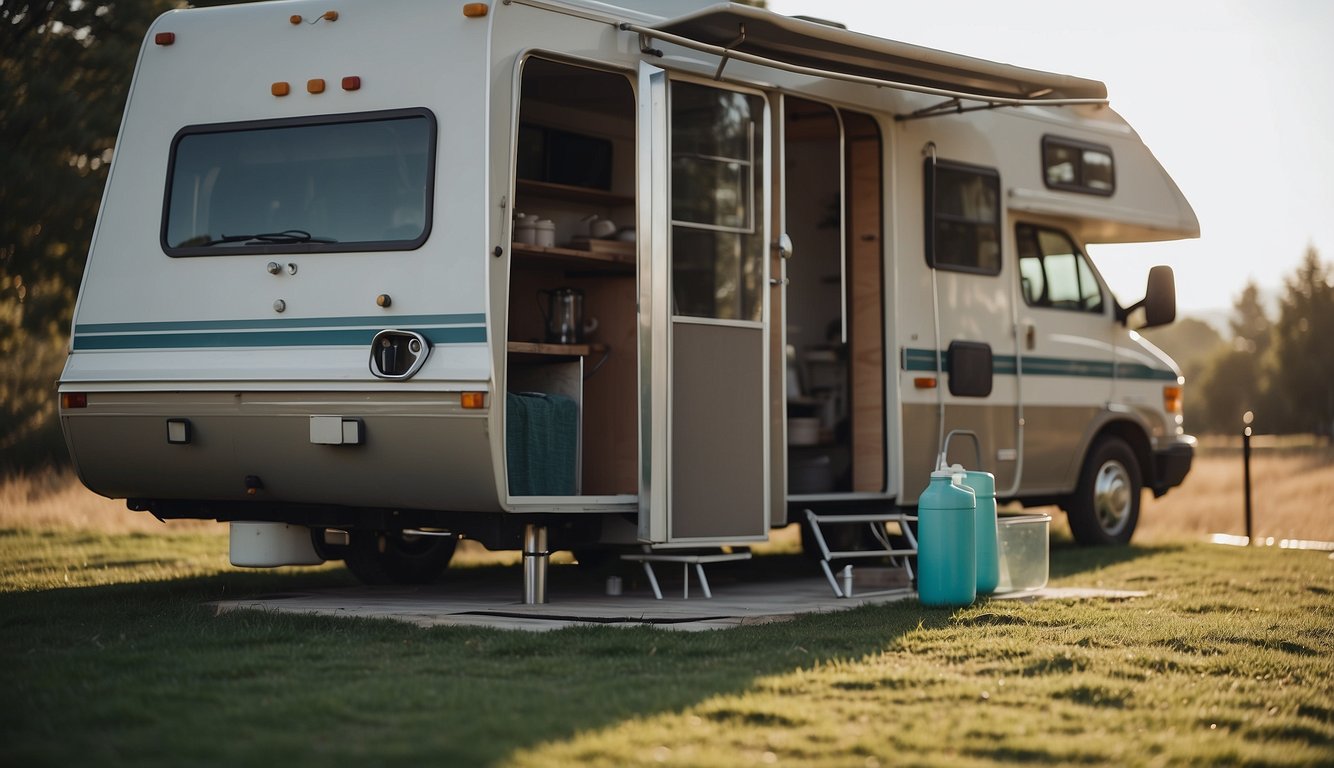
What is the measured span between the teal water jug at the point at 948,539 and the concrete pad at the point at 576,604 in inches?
14.5

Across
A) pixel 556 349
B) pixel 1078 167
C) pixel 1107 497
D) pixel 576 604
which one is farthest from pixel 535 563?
pixel 1107 497

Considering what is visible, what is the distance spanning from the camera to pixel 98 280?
7.11 metres

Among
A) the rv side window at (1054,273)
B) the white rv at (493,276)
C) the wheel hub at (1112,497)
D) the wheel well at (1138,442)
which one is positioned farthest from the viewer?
the wheel well at (1138,442)

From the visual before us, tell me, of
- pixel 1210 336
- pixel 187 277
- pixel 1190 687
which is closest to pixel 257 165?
pixel 187 277

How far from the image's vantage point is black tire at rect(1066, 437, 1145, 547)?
10.4 m

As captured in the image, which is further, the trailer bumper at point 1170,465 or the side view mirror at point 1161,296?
the trailer bumper at point 1170,465

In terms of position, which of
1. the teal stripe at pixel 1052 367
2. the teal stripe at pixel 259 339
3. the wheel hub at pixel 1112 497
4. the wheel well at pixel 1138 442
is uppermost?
the teal stripe at pixel 259 339

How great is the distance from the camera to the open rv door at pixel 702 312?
23.1 feet

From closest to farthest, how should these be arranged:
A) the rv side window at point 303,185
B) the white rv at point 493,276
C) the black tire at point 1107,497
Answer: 1. the white rv at point 493,276
2. the rv side window at point 303,185
3. the black tire at point 1107,497

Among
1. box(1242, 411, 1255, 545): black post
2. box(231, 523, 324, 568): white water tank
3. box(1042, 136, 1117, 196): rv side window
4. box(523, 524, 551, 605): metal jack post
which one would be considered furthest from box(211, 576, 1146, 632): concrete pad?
box(1242, 411, 1255, 545): black post

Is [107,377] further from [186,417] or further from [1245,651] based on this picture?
[1245,651]

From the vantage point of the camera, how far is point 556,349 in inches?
290

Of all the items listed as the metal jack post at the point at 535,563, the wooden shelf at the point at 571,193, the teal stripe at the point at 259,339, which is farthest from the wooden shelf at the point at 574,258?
the metal jack post at the point at 535,563

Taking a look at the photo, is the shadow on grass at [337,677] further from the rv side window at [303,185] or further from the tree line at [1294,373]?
the tree line at [1294,373]
